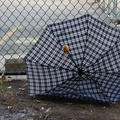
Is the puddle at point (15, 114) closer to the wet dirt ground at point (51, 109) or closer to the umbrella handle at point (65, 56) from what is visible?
the wet dirt ground at point (51, 109)

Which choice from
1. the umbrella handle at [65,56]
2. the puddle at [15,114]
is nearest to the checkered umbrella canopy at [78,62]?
the umbrella handle at [65,56]

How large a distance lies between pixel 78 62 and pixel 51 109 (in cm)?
59

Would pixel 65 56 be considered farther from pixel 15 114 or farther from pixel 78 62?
pixel 15 114

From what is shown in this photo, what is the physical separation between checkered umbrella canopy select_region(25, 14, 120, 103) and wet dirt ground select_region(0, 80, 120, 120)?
0.10 meters

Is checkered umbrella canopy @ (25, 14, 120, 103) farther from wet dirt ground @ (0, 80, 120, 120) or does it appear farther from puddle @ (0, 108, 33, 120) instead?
puddle @ (0, 108, 33, 120)

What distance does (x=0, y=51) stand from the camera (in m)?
6.21

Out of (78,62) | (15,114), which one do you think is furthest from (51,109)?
(78,62)

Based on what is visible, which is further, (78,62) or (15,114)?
(78,62)

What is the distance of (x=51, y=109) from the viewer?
3.23m

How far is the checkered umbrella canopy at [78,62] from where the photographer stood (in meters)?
3.31

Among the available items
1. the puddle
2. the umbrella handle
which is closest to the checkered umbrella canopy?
the umbrella handle

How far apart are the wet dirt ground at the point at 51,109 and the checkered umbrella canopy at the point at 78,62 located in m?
0.10

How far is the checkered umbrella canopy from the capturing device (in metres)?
3.31

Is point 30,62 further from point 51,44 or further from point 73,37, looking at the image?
point 73,37
